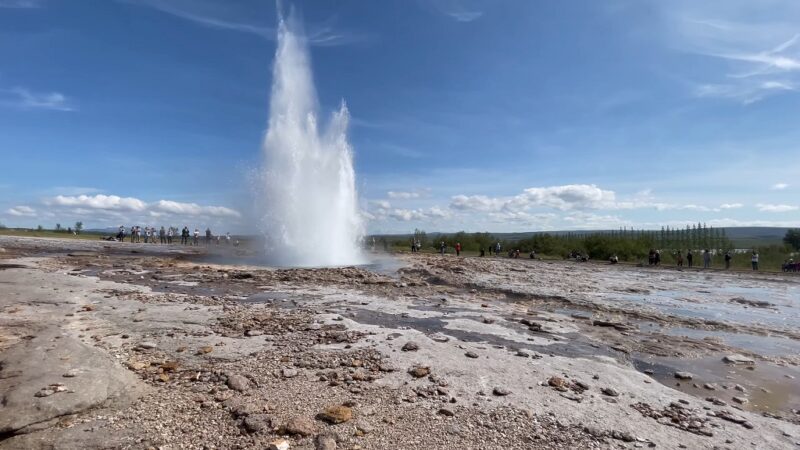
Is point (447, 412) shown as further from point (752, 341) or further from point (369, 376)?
point (752, 341)

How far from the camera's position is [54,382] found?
630 cm

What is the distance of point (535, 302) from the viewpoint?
1798cm

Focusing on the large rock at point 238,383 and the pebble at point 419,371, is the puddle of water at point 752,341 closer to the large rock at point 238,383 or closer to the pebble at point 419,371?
the pebble at point 419,371

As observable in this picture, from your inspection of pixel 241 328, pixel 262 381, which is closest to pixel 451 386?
pixel 262 381

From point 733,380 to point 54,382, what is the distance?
12.0 m

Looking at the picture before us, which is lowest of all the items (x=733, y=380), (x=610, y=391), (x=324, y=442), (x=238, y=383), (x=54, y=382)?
(x=733, y=380)

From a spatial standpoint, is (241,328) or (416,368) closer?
(416,368)

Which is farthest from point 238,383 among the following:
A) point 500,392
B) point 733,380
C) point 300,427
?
point 733,380

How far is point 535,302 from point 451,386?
11.6 m

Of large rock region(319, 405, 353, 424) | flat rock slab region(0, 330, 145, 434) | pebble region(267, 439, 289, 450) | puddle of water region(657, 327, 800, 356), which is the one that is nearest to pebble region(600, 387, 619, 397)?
large rock region(319, 405, 353, 424)

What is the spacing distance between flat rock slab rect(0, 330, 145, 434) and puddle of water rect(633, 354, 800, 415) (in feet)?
31.6

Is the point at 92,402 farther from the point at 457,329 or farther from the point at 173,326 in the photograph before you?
the point at 457,329

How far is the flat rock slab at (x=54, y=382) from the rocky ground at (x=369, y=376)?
0.03 metres

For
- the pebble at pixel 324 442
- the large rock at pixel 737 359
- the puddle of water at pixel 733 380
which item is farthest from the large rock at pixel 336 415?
the large rock at pixel 737 359
